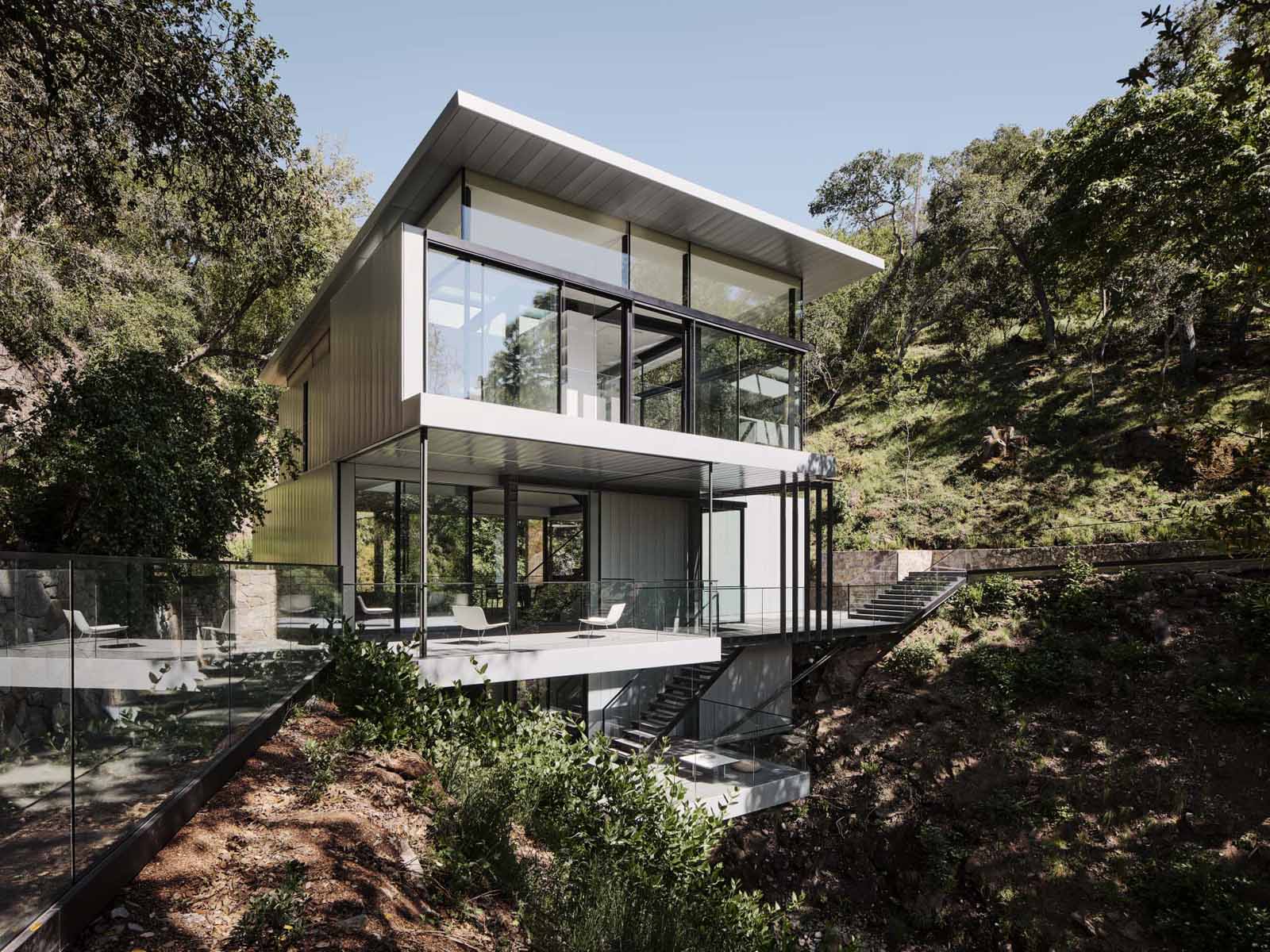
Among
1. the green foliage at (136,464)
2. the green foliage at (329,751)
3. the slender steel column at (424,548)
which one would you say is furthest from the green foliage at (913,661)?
the green foliage at (136,464)

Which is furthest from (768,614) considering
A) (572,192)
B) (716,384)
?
(572,192)

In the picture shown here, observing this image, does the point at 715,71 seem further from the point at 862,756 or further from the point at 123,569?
the point at 862,756

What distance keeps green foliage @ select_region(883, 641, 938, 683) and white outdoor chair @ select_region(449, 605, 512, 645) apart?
11416mm

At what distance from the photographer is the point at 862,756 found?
1585 cm

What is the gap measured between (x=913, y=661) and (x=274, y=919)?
16.8m

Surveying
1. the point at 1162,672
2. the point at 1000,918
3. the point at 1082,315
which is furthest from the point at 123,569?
the point at 1082,315

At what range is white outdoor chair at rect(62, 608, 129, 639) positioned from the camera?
3236mm

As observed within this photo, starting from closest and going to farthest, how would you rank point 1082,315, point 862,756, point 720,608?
point 720,608 < point 862,756 < point 1082,315

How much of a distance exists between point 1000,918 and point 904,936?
4.88 ft

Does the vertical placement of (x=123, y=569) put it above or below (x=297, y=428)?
below

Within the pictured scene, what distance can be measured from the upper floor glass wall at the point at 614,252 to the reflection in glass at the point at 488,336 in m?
0.62

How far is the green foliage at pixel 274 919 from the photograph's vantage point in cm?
325

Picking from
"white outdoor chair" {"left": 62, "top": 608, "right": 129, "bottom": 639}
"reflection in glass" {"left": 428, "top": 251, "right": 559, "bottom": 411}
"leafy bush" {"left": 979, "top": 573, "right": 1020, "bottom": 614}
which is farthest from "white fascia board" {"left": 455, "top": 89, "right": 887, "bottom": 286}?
"leafy bush" {"left": 979, "top": 573, "right": 1020, "bottom": 614}

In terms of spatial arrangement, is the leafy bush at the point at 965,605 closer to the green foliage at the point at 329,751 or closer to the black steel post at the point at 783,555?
the black steel post at the point at 783,555
